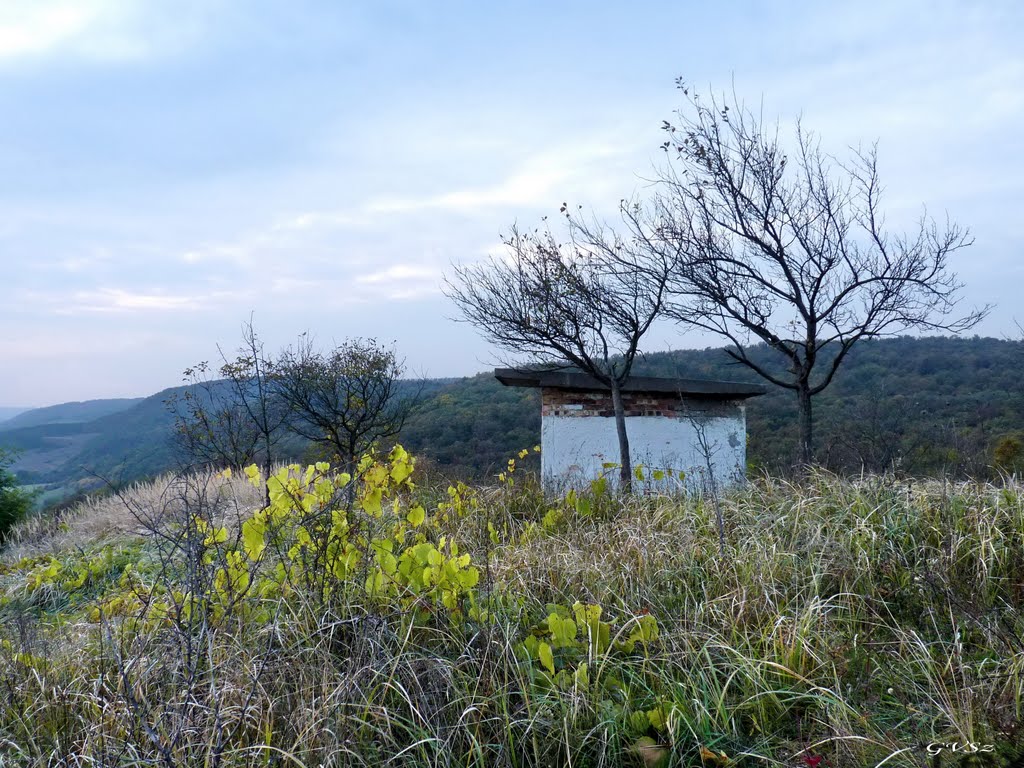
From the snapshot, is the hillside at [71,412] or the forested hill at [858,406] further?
the hillside at [71,412]

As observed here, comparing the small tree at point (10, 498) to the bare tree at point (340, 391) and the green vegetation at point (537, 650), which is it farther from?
the green vegetation at point (537, 650)

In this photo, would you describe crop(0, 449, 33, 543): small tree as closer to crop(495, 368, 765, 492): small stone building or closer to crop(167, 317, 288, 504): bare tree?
crop(167, 317, 288, 504): bare tree

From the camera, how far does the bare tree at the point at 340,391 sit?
1353cm

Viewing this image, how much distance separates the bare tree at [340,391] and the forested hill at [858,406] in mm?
1961

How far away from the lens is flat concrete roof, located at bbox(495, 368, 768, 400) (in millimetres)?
11742

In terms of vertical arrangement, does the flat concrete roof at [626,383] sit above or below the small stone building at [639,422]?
above

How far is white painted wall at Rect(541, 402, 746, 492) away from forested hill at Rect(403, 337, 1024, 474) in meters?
0.97

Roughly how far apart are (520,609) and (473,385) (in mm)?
30427

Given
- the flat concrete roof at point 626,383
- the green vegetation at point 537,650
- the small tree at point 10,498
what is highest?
the flat concrete roof at point 626,383

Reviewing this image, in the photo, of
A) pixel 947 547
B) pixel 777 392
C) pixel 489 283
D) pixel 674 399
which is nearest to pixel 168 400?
pixel 489 283

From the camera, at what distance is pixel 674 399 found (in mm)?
12234

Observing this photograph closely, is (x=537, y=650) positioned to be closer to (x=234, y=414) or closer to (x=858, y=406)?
(x=234, y=414)

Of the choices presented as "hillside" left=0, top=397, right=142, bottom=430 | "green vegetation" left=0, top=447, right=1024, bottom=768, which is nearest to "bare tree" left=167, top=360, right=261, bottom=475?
"green vegetation" left=0, top=447, right=1024, bottom=768

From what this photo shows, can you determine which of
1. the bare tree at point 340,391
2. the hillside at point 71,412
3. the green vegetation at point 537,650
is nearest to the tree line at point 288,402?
the bare tree at point 340,391
